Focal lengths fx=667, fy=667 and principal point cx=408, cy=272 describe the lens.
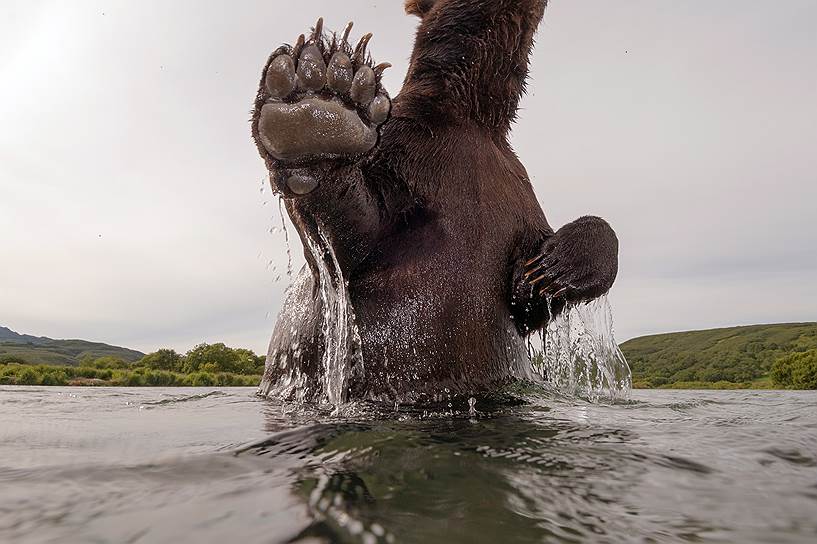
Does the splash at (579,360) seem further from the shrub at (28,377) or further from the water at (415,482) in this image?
the shrub at (28,377)

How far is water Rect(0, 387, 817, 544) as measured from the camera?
133 cm

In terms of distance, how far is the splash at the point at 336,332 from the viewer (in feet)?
12.0

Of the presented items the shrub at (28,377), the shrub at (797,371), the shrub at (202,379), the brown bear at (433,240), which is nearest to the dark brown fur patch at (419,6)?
the brown bear at (433,240)

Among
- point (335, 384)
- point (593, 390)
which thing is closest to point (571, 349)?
point (593, 390)

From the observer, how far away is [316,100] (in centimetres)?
288

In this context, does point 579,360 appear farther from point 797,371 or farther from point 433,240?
point 797,371

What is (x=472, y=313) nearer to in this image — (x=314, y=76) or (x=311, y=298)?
(x=311, y=298)

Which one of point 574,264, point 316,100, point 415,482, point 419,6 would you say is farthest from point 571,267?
point 415,482

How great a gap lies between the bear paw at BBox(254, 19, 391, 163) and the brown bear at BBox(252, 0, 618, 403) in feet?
0.10

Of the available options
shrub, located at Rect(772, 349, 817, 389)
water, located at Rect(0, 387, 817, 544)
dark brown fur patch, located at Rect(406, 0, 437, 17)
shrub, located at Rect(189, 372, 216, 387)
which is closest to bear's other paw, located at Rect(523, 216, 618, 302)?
water, located at Rect(0, 387, 817, 544)

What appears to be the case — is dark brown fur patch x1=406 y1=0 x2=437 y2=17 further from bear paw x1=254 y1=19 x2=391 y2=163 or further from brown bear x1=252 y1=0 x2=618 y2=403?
bear paw x1=254 y1=19 x2=391 y2=163

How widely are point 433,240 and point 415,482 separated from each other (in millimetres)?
2310

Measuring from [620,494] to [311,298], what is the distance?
2.84 metres

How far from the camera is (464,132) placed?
4273 mm
